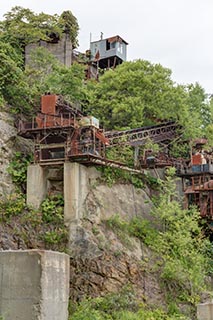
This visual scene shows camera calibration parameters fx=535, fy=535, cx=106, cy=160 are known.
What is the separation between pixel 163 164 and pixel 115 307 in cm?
1013

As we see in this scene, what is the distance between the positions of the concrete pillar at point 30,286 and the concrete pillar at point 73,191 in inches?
442

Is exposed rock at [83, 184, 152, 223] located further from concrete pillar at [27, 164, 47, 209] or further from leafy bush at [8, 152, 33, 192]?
leafy bush at [8, 152, 33, 192]

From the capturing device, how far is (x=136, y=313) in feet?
75.8

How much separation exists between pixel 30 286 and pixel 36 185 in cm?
1269

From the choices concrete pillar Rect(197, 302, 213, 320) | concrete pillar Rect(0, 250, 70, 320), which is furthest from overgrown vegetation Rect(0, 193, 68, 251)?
concrete pillar Rect(0, 250, 70, 320)

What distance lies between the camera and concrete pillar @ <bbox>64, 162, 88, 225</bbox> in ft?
81.7

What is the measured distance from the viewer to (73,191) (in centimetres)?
2511

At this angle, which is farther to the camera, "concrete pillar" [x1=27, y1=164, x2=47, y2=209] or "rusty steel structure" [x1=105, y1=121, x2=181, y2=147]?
"rusty steel structure" [x1=105, y1=121, x2=181, y2=147]

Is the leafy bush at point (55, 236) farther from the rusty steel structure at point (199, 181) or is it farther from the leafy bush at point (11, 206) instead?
the rusty steel structure at point (199, 181)

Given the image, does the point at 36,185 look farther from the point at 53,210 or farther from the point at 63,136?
the point at 63,136

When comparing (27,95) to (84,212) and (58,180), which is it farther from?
(84,212)

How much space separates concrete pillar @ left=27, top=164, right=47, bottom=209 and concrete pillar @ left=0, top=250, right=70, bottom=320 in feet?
38.9

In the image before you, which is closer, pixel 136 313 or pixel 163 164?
pixel 136 313

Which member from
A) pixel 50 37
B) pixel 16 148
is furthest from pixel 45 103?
pixel 50 37
